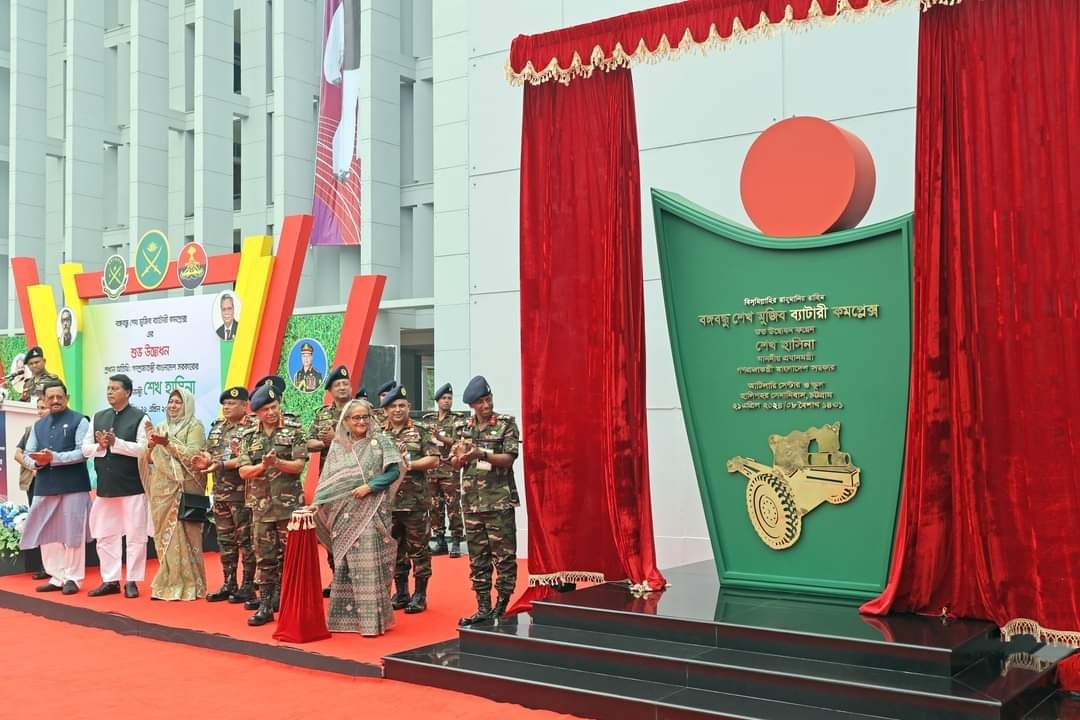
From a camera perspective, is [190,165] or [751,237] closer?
[751,237]


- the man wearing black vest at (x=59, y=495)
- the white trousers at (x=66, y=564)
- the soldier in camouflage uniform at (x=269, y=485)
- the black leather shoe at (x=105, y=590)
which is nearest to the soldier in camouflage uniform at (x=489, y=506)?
the soldier in camouflage uniform at (x=269, y=485)

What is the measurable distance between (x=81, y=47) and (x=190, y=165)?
3032 millimetres

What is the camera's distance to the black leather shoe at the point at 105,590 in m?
7.96

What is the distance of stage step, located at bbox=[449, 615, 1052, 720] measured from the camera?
14.2 feet

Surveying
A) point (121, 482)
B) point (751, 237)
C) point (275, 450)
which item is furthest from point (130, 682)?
point (751, 237)

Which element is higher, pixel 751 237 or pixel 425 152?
pixel 425 152

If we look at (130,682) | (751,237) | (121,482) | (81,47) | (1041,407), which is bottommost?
(130,682)

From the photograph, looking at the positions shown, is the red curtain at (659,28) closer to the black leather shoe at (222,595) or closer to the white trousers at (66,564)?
the black leather shoe at (222,595)

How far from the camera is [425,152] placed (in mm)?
19406

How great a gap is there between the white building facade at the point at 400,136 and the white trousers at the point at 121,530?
3388mm

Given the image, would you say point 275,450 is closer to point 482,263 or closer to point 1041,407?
point 482,263

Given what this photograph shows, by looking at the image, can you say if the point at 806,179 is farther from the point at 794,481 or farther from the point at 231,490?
the point at 231,490

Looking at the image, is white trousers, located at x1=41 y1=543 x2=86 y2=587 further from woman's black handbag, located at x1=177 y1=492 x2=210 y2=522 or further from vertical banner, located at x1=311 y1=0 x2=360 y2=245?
vertical banner, located at x1=311 y1=0 x2=360 y2=245

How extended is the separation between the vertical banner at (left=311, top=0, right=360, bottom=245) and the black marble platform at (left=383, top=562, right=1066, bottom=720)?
13.9 meters
